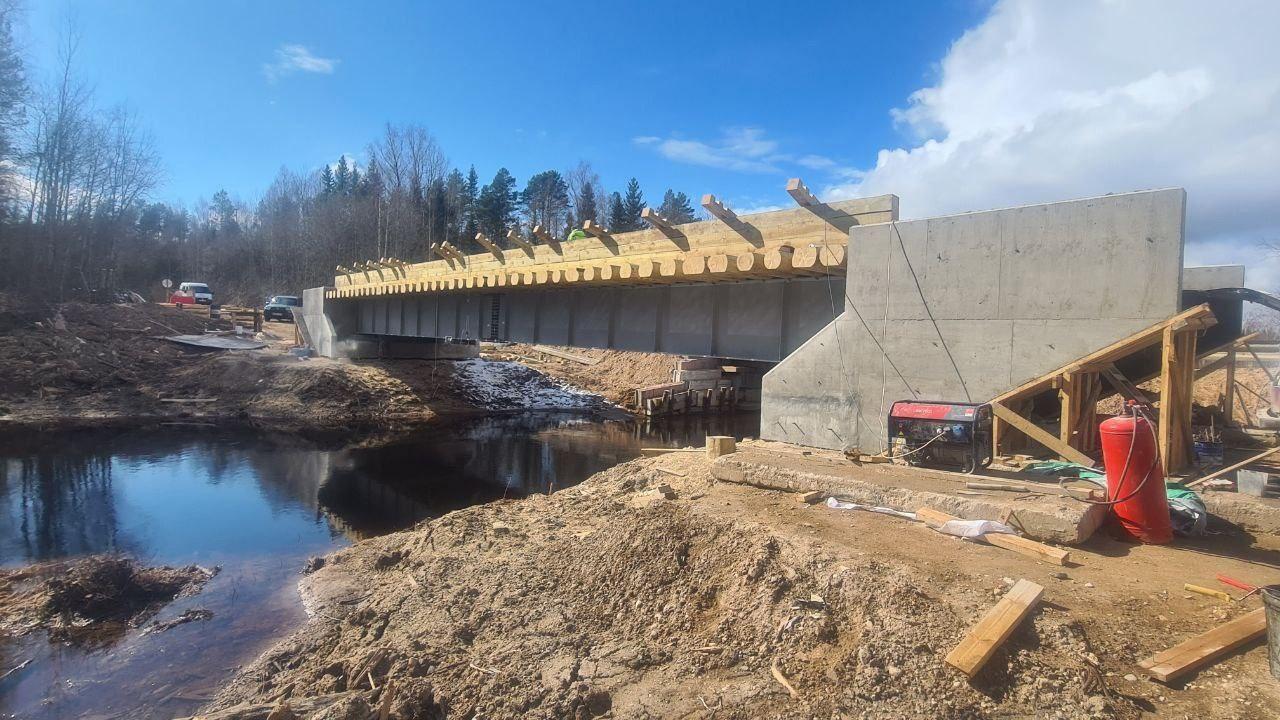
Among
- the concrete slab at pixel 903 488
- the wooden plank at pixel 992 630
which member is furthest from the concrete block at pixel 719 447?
the wooden plank at pixel 992 630

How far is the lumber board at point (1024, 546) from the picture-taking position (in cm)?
491

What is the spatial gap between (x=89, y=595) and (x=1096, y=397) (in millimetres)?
13113

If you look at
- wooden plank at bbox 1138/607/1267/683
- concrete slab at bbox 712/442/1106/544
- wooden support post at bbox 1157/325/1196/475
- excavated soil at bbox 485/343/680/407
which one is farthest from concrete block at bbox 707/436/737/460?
excavated soil at bbox 485/343/680/407

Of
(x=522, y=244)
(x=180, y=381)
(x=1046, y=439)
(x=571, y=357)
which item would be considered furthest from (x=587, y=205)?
(x=1046, y=439)

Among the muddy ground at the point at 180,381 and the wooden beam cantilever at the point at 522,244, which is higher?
the wooden beam cantilever at the point at 522,244

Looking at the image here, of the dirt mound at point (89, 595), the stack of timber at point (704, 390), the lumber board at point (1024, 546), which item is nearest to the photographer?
the lumber board at point (1024, 546)

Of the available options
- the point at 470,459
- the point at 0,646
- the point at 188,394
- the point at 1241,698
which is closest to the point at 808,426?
the point at 1241,698

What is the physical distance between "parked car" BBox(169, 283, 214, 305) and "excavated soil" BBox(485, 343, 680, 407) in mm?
20877

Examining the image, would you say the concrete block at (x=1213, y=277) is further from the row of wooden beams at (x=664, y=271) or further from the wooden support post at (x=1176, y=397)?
the row of wooden beams at (x=664, y=271)

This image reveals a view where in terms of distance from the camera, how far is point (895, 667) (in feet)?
12.2

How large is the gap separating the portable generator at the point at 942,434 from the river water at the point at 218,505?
7.90 metres

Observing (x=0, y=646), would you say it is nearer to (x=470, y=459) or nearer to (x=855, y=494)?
(x=855, y=494)

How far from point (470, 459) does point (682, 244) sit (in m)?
11.8

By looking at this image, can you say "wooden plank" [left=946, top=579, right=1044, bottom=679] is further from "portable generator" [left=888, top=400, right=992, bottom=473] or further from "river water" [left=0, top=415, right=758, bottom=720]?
"river water" [left=0, top=415, right=758, bottom=720]
